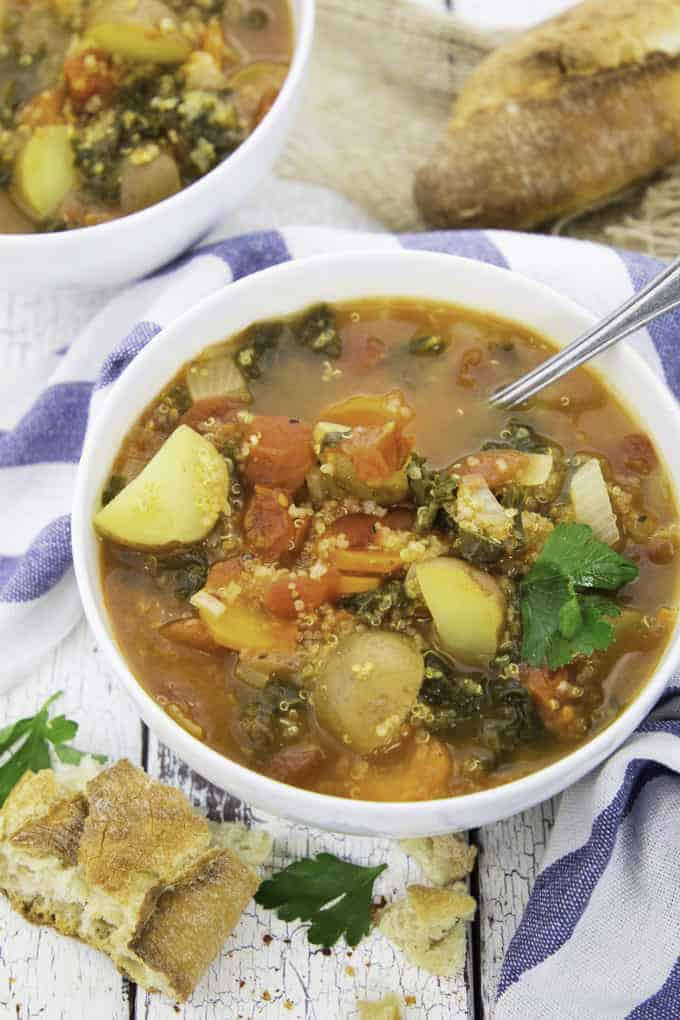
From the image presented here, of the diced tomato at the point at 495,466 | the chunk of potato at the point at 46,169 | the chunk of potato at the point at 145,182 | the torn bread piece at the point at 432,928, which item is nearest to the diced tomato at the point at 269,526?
the diced tomato at the point at 495,466

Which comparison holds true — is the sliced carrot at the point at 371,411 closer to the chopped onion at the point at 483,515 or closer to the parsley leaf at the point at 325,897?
the chopped onion at the point at 483,515

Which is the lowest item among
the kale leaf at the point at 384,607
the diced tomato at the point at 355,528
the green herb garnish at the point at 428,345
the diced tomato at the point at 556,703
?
the diced tomato at the point at 556,703


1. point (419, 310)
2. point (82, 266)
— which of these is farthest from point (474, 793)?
point (82, 266)

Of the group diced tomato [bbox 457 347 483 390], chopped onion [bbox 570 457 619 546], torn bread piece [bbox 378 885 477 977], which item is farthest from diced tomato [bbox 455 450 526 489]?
torn bread piece [bbox 378 885 477 977]

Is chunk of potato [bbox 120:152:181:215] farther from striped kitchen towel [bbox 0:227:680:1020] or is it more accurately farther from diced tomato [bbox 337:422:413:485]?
diced tomato [bbox 337:422:413:485]

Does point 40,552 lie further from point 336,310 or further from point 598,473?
point 598,473
